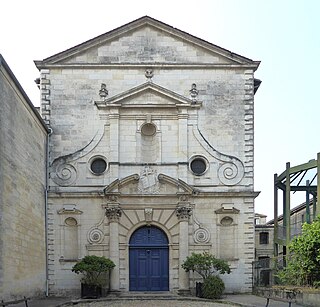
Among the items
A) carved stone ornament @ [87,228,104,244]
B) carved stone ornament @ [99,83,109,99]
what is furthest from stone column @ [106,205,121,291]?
carved stone ornament @ [99,83,109,99]

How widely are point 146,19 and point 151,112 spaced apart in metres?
3.64

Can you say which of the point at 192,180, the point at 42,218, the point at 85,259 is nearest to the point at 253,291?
the point at 192,180

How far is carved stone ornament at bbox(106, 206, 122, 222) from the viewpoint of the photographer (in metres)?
23.4

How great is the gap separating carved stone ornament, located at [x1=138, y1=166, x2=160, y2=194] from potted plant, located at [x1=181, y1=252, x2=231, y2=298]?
2978mm

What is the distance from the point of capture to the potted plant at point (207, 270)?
21.8 meters

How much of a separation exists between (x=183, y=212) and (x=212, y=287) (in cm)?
307

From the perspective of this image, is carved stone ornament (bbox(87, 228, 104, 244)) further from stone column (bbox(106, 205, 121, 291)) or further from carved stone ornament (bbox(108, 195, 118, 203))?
carved stone ornament (bbox(108, 195, 118, 203))

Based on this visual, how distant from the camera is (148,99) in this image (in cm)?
2427

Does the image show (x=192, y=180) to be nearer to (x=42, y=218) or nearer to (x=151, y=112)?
(x=151, y=112)

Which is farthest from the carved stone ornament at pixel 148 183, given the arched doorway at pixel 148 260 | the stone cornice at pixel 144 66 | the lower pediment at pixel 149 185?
the stone cornice at pixel 144 66

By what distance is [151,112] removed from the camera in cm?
2427

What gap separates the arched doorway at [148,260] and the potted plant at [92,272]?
1678 millimetres

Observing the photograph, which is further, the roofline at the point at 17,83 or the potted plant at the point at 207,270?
the potted plant at the point at 207,270

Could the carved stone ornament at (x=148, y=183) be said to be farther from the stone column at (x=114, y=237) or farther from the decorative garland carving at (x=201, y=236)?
the decorative garland carving at (x=201, y=236)
